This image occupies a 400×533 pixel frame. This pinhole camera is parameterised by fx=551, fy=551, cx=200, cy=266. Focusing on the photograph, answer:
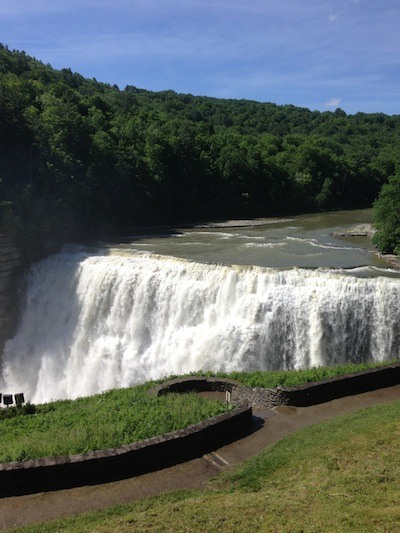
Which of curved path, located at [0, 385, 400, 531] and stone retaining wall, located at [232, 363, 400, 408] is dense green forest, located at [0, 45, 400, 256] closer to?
stone retaining wall, located at [232, 363, 400, 408]

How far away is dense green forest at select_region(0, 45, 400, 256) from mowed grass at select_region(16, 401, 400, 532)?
1809 centimetres

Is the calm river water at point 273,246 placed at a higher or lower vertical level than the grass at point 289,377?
higher

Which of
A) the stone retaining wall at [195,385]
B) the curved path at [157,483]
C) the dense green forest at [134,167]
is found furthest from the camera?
the dense green forest at [134,167]

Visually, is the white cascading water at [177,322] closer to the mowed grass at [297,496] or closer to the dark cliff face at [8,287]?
the dark cliff face at [8,287]

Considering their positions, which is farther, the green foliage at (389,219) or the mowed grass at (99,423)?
the green foliage at (389,219)

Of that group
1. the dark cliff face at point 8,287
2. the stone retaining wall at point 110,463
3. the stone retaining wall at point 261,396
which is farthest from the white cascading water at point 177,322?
the stone retaining wall at point 110,463

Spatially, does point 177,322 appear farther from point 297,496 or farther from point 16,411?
point 297,496

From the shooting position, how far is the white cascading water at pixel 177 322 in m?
15.6

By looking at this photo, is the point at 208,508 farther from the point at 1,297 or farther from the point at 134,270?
the point at 1,297

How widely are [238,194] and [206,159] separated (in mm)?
3798

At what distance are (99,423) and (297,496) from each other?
13.2 feet

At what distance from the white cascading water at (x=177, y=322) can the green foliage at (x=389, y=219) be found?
7.30m

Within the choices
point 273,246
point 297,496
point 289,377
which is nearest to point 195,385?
point 289,377

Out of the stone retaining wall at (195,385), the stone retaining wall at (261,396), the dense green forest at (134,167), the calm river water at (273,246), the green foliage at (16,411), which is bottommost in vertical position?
the green foliage at (16,411)
